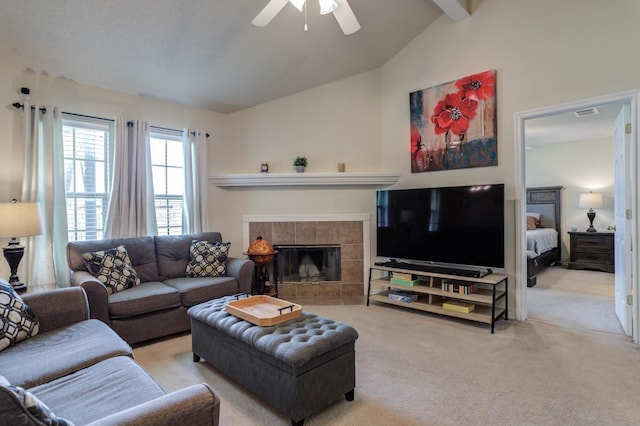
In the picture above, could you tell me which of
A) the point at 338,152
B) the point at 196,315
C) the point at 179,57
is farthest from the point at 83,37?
the point at 338,152

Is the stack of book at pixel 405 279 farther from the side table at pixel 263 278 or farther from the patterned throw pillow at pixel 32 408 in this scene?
the patterned throw pillow at pixel 32 408

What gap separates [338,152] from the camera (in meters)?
4.64

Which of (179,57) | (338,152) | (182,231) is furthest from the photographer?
(338,152)

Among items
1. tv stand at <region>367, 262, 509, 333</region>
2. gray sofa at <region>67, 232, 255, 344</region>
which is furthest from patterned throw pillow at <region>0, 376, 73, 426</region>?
tv stand at <region>367, 262, 509, 333</region>

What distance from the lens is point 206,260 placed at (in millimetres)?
3781

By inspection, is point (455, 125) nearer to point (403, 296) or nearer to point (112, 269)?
point (403, 296)

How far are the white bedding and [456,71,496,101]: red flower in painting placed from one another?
295 centimetres

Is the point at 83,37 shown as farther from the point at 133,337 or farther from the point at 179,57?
the point at 133,337

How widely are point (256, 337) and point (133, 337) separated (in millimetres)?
1598

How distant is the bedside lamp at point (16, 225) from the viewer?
2.65 meters

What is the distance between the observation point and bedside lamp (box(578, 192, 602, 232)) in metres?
6.41

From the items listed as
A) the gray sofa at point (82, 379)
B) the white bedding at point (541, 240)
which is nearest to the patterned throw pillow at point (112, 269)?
the gray sofa at point (82, 379)

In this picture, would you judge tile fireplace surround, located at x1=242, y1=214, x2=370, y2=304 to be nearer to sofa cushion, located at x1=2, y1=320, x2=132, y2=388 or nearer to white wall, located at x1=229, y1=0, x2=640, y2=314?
white wall, located at x1=229, y1=0, x2=640, y2=314

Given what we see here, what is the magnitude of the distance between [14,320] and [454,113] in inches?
169
